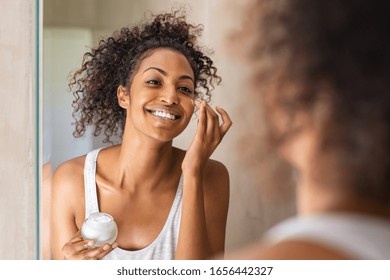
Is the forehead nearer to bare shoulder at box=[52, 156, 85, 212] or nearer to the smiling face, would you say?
the smiling face

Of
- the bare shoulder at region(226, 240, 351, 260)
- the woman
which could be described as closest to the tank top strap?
the woman

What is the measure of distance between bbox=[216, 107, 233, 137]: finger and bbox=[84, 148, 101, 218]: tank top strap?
25 cm

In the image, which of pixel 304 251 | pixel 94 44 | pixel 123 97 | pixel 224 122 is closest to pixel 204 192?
pixel 224 122

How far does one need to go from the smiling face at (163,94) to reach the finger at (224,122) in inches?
2.3

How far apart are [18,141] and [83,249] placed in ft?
0.90

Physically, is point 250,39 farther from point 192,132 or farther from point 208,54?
point 192,132

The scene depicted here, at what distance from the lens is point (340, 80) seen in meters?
0.97

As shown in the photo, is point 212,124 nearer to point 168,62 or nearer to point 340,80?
point 168,62

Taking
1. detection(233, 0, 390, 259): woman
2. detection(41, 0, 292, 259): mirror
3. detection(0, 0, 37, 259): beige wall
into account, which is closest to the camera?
detection(233, 0, 390, 259): woman

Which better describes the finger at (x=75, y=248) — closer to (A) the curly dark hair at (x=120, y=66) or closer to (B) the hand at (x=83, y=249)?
(B) the hand at (x=83, y=249)

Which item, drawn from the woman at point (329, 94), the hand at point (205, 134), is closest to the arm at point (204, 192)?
the hand at point (205, 134)

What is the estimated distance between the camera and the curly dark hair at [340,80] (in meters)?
0.99

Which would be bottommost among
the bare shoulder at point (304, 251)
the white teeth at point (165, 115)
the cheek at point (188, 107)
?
the bare shoulder at point (304, 251)

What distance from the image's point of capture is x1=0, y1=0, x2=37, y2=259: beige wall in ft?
4.10
